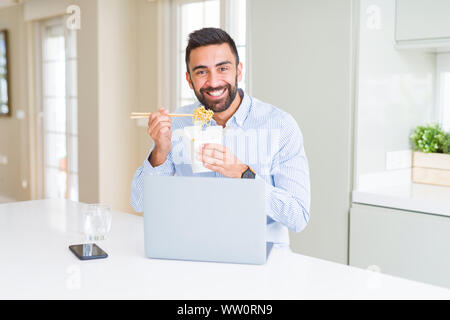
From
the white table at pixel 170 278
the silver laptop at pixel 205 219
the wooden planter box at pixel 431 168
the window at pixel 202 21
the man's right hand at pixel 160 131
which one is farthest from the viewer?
the window at pixel 202 21

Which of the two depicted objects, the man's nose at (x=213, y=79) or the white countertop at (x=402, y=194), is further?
the white countertop at (x=402, y=194)

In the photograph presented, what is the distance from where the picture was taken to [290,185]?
191 centimetres

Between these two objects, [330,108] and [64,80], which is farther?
[64,80]

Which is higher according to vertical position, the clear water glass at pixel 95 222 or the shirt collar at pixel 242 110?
the shirt collar at pixel 242 110

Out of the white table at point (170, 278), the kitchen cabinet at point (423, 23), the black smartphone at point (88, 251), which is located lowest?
the white table at point (170, 278)

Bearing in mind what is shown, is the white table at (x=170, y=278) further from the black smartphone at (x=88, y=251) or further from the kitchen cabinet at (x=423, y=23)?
the kitchen cabinet at (x=423, y=23)

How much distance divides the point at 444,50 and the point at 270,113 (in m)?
1.60

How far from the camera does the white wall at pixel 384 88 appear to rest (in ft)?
9.11

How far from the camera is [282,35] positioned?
3.05m

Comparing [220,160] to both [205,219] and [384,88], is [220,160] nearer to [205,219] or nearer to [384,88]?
[205,219]

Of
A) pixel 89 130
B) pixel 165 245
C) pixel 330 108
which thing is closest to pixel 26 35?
pixel 89 130

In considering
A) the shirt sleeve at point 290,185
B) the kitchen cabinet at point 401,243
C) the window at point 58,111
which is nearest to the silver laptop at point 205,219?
the shirt sleeve at point 290,185

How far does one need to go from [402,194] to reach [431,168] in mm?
511
